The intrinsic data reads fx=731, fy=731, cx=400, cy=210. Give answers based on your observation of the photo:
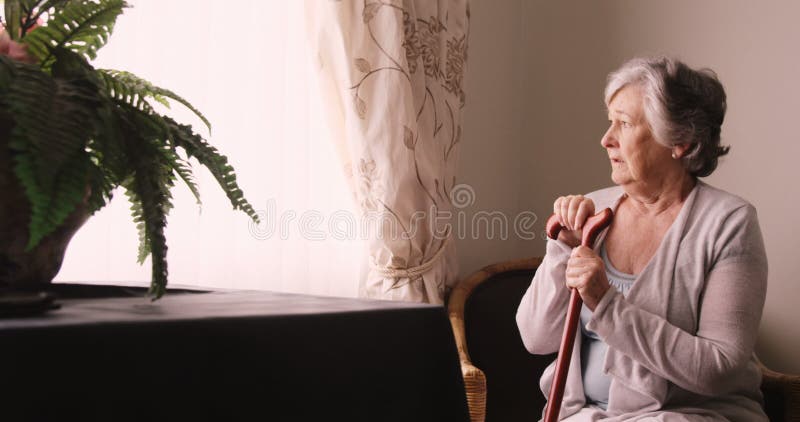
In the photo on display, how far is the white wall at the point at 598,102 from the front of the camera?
202 cm

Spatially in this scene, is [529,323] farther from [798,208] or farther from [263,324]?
[263,324]

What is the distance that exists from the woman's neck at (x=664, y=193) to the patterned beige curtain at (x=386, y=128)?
0.60 m

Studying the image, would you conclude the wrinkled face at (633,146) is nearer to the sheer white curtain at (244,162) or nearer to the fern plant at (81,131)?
the sheer white curtain at (244,162)

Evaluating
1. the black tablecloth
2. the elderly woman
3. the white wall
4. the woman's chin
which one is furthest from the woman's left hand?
the white wall

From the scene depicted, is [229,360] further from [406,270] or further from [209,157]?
[406,270]

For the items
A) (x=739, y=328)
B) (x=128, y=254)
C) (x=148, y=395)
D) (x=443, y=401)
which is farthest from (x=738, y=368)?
(x=128, y=254)

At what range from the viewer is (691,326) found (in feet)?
4.90

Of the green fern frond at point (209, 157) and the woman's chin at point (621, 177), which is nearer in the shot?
the green fern frond at point (209, 157)

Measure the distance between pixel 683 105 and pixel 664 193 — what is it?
202 millimetres

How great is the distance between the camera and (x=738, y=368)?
1403 millimetres

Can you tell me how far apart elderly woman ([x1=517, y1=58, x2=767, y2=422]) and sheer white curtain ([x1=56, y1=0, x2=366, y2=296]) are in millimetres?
601

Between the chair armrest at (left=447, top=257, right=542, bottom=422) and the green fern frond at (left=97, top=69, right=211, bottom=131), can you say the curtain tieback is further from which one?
the green fern frond at (left=97, top=69, right=211, bottom=131)

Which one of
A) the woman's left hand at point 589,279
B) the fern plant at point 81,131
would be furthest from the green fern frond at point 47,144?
the woman's left hand at point 589,279

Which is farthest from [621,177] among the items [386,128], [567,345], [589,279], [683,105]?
[386,128]
